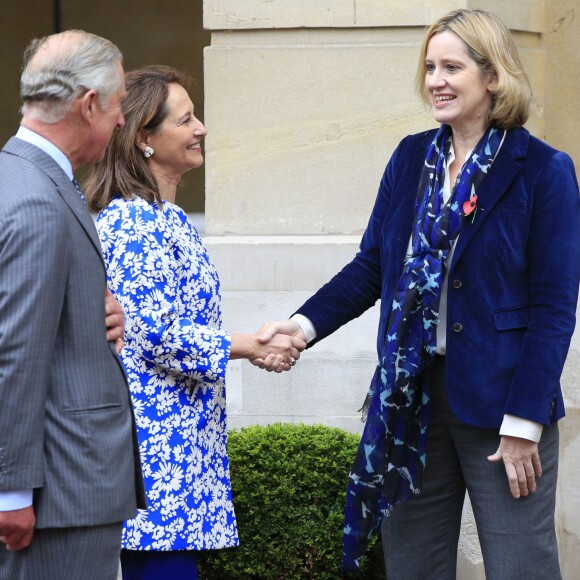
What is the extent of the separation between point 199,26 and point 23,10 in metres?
1.17

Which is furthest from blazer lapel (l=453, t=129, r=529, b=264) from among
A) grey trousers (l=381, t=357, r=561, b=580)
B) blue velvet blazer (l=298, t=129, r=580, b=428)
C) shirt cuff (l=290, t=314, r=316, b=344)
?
shirt cuff (l=290, t=314, r=316, b=344)

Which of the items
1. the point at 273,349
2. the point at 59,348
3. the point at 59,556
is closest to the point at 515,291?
the point at 273,349

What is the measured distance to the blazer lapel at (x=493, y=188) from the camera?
3.11 metres

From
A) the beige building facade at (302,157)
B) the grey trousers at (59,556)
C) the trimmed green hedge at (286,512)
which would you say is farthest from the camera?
the beige building facade at (302,157)

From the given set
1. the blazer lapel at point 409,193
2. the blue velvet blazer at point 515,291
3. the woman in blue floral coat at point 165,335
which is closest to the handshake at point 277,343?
the woman in blue floral coat at point 165,335

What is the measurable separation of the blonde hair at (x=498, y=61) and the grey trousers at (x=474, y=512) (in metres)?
0.72

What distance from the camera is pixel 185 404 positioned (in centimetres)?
338

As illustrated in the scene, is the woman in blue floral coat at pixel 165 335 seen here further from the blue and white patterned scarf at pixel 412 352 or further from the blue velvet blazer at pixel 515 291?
the blue velvet blazer at pixel 515 291

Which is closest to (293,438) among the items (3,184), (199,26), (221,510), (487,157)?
(221,510)

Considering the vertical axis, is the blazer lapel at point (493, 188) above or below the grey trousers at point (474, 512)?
above

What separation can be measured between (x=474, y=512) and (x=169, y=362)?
0.96 meters

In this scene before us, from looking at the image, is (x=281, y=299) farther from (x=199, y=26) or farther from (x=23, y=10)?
(x=23, y=10)

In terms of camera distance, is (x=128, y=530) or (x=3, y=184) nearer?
(x=3, y=184)

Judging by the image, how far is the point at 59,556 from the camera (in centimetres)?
249
